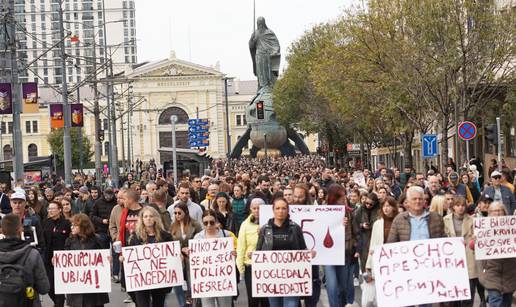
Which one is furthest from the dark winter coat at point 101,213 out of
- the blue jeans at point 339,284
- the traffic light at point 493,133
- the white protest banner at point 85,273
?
the traffic light at point 493,133

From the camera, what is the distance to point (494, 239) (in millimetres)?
11969

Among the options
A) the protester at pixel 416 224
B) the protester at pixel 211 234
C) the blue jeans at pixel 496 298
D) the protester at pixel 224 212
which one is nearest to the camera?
the protester at pixel 416 224

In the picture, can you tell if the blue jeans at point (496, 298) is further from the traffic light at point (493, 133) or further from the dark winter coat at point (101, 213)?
the traffic light at point (493, 133)

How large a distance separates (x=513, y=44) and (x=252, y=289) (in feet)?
81.3

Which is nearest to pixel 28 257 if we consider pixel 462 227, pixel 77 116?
pixel 462 227

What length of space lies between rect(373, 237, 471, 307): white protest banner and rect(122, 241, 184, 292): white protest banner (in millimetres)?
2489

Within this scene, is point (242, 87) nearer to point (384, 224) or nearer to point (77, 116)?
point (77, 116)

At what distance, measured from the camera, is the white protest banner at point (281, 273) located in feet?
38.4

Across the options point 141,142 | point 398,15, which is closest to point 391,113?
point 398,15

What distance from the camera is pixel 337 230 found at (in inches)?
508

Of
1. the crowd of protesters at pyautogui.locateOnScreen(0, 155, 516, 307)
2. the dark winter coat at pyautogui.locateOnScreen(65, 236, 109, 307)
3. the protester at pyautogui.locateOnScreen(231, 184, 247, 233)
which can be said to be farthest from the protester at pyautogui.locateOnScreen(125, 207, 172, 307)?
the protester at pyautogui.locateOnScreen(231, 184, 247, 233)

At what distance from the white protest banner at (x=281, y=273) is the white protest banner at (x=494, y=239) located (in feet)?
5.77

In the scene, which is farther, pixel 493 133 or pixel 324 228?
pixel 493 133

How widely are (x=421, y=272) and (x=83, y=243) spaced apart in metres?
3.84
